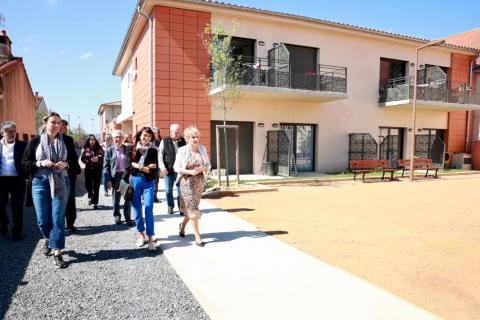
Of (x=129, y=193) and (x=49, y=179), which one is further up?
(x=49, y=179)

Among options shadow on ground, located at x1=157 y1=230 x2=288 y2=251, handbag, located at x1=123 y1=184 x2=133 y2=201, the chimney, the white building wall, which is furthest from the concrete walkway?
the chimney

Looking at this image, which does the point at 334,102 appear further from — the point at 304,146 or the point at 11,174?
the point at 11,174

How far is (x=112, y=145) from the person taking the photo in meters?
6.66

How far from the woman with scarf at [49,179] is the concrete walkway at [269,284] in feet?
4.46

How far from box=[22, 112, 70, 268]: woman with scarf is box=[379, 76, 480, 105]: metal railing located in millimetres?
16266

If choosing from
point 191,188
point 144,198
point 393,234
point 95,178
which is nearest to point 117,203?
point 95,178

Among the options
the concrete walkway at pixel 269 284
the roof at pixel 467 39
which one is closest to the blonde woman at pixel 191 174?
the concrete walkway at pixel 269 284

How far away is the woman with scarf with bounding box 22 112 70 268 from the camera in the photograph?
398 centimetres

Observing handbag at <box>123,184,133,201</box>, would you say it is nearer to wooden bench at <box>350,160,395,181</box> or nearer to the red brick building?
the red brick building

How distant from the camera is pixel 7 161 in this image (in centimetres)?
509

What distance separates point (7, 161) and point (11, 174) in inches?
8.1

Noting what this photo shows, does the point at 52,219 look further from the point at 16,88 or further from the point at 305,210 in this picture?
the point at 16,88

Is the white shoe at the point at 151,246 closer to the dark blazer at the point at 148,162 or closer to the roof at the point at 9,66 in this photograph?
the dark blazer at the point at 148,162

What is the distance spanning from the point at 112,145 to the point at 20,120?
1050 cm
